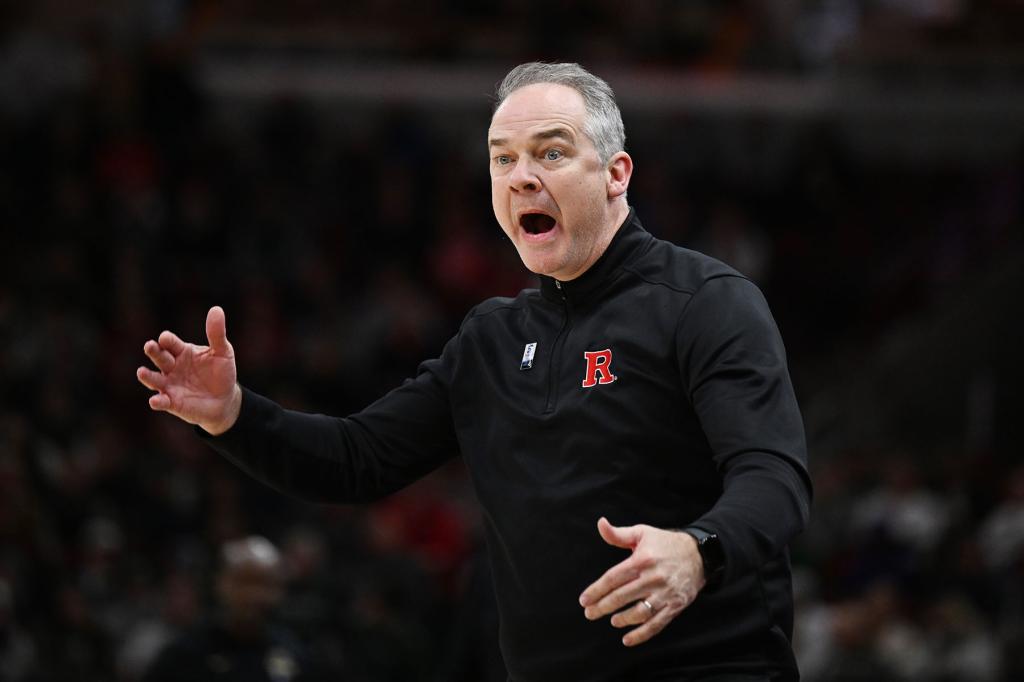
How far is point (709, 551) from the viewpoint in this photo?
2.89 m

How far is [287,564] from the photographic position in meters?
11.0

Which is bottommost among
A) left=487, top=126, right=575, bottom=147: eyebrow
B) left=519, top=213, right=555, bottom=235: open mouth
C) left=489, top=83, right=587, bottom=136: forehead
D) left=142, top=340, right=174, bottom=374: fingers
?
left=142, top=340, right=174, bottom=374: fingers

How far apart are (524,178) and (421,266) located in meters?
11.3

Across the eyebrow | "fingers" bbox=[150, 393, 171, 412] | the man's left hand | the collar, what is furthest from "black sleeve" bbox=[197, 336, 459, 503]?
the man's left hand

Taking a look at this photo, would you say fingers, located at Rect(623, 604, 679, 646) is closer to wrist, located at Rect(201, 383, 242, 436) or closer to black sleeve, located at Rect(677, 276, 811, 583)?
black sleeve, located at Rect(677, 276, 811, 583)

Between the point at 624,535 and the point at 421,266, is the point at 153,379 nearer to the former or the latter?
the point at 624,535

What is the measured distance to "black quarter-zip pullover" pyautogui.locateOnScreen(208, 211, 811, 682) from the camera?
3.17m

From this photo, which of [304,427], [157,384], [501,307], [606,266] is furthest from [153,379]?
[606,266]

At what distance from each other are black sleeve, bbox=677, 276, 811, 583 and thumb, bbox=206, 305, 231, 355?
3.49 feet

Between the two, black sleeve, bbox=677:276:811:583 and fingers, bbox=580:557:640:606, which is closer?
fingers, bbox=580:557:640:606

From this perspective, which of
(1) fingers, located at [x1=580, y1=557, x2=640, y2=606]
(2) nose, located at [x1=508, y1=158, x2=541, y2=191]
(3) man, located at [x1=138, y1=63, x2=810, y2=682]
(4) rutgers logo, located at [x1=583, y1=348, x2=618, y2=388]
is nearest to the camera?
(1) fingers, located at [x1=580, y1=557, x2=640, y2=606]

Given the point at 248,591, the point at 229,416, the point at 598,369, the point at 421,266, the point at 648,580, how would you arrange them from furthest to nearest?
the point at 421,266, the point at 248,591, the point at 229,416, the point at 598,369, the point at 648,580

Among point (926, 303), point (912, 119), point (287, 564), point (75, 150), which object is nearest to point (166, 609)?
point (287, 564)

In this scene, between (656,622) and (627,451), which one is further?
(627,451)
